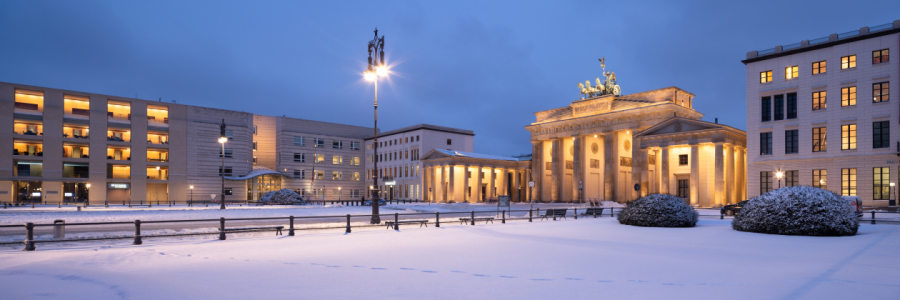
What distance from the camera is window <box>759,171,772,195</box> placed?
4553 centimetres

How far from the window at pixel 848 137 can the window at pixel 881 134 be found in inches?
49.9

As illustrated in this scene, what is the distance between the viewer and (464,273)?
33.4 ft

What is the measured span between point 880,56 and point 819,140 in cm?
785

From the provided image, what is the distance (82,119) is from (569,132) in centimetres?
6963

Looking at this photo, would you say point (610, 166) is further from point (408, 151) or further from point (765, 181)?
point (408, 151)

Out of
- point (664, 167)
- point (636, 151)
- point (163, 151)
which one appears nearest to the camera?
point (664, 167)

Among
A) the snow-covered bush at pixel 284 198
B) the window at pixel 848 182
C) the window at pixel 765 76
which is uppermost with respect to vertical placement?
the window at pixel 765 76

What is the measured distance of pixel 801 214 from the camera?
18844 mm

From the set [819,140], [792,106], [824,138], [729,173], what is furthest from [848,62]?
[729,173]

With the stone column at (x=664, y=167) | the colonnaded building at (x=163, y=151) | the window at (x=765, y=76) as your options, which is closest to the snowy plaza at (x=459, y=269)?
the window at (x=765, y=76)

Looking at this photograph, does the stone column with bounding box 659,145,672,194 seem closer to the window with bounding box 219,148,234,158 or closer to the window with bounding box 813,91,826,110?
the window with bounding box 813,91,826,110

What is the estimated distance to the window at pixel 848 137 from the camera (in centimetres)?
4050

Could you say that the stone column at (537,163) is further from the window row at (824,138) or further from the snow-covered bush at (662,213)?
the snow-covered bush at (662,213)

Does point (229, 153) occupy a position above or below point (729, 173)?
above
